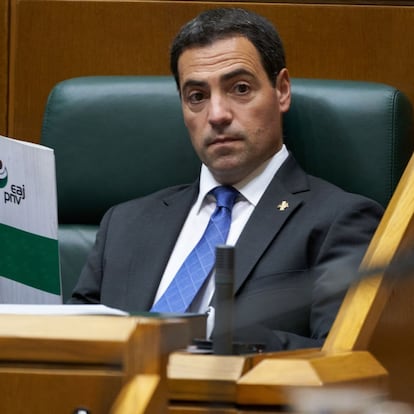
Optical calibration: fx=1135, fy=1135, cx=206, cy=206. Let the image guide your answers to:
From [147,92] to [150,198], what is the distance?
0.22 metres

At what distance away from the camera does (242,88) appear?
212 cm

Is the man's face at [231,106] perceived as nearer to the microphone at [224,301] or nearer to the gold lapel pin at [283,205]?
the gold lapel pin at [283,205]

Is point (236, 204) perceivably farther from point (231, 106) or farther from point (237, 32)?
point (237, 32)

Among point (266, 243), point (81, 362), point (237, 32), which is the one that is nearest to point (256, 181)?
point (266, 243)

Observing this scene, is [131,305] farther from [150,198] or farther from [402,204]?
[402,204]

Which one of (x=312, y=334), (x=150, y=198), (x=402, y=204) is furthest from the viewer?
(x=150, y=198)

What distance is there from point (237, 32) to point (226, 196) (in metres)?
0.32

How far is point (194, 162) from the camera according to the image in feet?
7.50

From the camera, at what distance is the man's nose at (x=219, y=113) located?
6.77 ft

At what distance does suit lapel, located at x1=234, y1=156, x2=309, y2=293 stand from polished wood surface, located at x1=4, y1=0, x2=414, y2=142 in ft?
1.40

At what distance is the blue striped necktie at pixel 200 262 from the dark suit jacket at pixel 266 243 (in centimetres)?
5

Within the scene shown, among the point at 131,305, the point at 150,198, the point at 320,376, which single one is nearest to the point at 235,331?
A: the point at 320,376

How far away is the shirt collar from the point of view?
2086mm

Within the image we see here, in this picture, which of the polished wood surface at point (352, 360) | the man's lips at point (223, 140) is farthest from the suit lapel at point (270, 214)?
the polished wood surface at point (352, 360)
